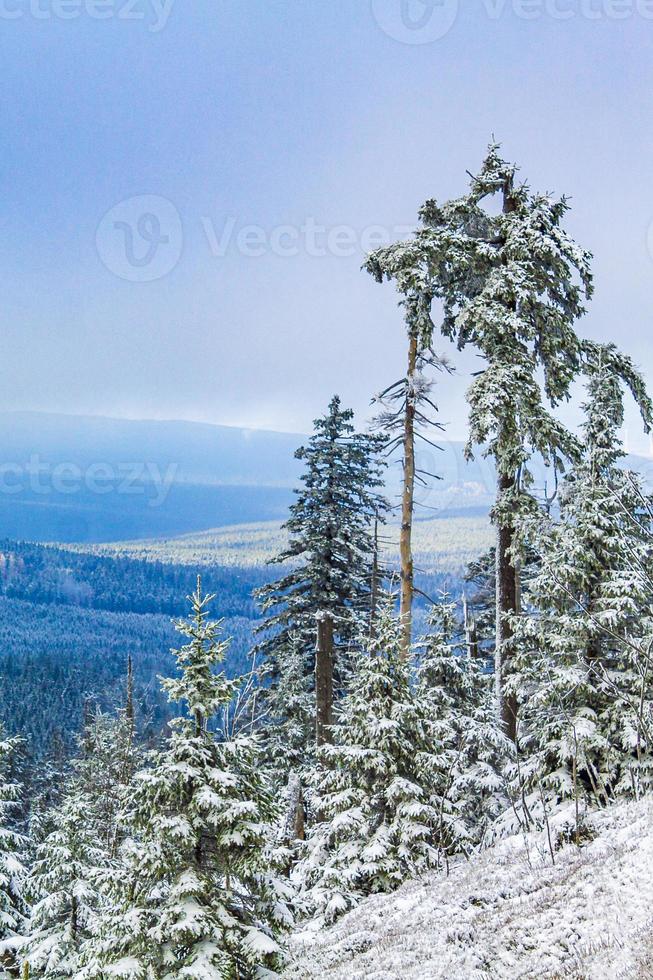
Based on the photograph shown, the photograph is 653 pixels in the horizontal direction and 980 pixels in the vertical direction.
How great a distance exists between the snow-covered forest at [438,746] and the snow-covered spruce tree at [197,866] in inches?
1.1

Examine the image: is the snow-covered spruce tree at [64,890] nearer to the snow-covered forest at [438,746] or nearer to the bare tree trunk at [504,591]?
the snow-covered forest at [438,746]

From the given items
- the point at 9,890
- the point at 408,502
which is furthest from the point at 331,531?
the point at 9,890

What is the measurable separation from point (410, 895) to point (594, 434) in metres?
8.82

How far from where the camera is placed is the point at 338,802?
1235 cm

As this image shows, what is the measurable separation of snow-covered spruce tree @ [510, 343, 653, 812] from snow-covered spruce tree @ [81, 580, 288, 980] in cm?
494

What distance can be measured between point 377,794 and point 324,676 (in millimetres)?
6446

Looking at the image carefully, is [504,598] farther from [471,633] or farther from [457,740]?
[471,633]

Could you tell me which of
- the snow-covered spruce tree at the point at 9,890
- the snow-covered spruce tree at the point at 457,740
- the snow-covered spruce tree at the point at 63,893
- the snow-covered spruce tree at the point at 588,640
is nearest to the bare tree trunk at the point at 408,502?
the snow-covered spruce tree at the point at 457,740

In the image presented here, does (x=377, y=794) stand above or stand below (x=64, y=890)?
above

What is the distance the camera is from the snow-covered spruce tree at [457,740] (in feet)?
41.2

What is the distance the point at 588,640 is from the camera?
478 inches

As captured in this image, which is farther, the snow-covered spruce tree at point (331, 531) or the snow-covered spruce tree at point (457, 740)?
the snow-covered spruce tree at point (331, 531)

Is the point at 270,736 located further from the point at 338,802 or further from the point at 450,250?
the point at 450,250

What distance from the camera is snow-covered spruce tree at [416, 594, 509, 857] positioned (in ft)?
41.2
